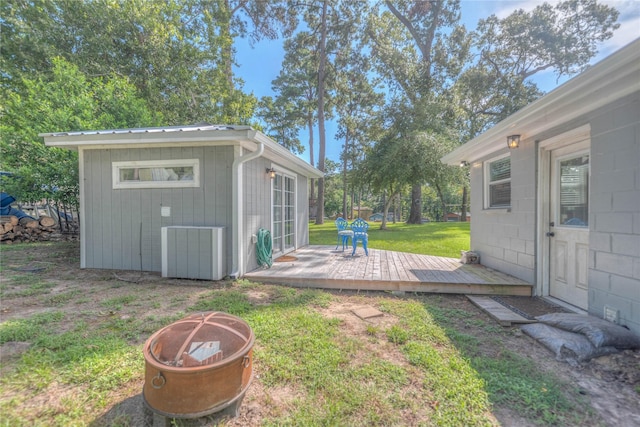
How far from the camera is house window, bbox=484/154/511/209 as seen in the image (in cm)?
443

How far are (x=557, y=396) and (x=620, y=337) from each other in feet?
3.74

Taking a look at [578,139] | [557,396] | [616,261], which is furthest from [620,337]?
[578,139]

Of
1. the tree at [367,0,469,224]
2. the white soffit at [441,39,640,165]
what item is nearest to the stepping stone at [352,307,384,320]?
the white soffit at [441,39,640,165]

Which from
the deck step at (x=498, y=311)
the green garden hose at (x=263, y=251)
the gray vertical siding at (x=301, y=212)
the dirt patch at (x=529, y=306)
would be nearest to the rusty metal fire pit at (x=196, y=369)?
the deck step at (x=498, y=311)

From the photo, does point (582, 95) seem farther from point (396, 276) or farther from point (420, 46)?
point (420, 46)

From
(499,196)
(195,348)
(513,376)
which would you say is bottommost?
(513,376)

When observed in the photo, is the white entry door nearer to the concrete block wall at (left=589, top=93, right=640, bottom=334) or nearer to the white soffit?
the concrete block wall at (left=589, top=93, right=640, bottom=334)

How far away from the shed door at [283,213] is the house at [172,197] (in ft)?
2.83

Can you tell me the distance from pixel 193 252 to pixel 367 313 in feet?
9.05

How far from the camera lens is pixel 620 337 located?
2.27 m

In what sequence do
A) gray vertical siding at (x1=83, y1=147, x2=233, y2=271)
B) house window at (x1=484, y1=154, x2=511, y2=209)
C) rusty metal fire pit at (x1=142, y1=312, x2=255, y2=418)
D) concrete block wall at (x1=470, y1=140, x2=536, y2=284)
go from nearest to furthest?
rusty metal fire pit at (x1=142, y1=312, x2=255, y2=418), concrete block wall at (x1=470, y1=140, x2=536, y2=284), gray vertical siding at (x1=83, y1=147, x2=233, y2=271), house window at (x1=484, y1=154, x2=511, y2=209)

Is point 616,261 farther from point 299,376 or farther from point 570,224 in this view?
point 299,376

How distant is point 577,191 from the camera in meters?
3.16

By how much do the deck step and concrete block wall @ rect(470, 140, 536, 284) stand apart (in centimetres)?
80
